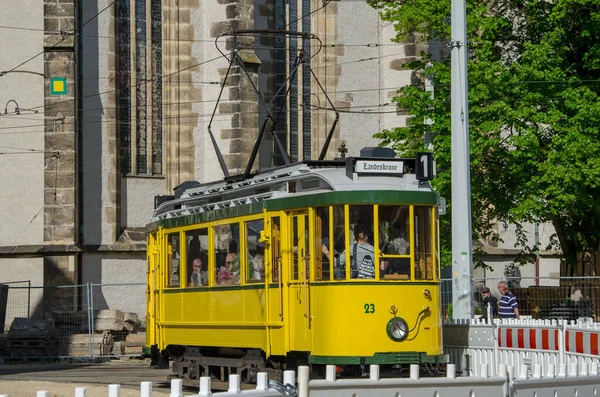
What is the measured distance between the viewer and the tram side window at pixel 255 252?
16.5 m

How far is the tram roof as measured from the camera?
51.6 ft

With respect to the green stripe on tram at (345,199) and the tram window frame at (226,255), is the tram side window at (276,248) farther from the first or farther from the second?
the tram window frame at (226,255)

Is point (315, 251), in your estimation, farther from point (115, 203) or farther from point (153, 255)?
point (115, 203)

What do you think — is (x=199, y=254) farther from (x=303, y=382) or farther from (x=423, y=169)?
(x=303, y=382)

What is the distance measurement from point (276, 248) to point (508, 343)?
3.63m

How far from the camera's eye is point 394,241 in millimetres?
15562

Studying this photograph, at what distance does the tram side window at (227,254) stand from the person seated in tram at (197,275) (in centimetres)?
46

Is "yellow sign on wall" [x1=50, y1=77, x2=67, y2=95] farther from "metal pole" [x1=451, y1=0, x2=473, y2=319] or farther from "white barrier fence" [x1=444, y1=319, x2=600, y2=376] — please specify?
"white barrier fence" [x1=444, y1=319, x2=600, y2=376]

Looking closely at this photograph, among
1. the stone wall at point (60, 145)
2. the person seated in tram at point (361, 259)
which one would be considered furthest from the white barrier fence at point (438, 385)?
the stone wall at point (60, 145)

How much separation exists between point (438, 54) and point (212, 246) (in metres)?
20.5

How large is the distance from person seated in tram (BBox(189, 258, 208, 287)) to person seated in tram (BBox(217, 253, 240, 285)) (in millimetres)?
525

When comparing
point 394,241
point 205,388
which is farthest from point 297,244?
point 205,388

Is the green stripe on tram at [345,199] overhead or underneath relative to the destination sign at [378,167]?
underneath

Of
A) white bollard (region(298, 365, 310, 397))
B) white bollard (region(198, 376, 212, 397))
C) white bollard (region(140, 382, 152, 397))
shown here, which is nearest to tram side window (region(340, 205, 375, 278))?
white bollard (region(298, 365, 310, 397))
